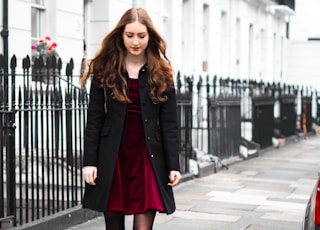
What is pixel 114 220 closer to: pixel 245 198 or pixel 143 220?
pixel 143 220

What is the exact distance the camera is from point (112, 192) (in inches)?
170

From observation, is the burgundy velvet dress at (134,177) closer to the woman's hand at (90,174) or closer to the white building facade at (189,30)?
the woman's hand at (90,174)

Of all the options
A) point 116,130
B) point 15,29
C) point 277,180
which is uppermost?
point 15,29

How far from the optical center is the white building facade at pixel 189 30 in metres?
11.7

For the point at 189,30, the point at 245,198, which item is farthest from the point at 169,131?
the point at 189,30

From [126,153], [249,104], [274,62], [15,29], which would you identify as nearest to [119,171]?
[126,153]

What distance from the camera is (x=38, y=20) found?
11758 millimetres

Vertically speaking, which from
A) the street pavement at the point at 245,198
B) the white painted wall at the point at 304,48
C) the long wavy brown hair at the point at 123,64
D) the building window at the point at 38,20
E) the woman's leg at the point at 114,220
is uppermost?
the white painted wall at the point at 304,48

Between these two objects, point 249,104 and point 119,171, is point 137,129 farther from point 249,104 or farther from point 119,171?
point 249,104

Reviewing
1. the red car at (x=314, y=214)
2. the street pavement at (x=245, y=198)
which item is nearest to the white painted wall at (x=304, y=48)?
the street pavement at (x=245, y=198)

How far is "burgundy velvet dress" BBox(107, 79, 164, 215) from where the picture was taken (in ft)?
14.2

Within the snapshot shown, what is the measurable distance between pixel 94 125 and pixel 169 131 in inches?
18.0

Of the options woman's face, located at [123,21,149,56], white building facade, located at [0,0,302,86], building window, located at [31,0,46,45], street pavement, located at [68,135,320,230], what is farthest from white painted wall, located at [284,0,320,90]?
woman's face, located at [123,21,149,56]

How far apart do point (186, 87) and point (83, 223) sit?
4.64 m
